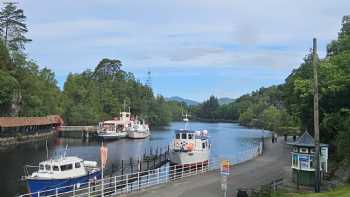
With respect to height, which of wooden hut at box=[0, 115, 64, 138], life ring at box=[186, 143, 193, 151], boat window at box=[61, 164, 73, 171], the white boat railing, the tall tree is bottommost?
the white boat railing

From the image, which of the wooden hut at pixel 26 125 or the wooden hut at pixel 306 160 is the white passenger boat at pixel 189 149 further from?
the wooden hut at pixel 26 125

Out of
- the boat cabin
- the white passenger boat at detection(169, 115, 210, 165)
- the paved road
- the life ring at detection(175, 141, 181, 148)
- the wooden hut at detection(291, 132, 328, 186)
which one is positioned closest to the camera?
the paved road

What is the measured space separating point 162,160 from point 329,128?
22810mm

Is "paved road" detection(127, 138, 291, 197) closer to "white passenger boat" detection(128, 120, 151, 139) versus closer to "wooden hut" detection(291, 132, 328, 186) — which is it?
"wooden hut" detection(291, 132, 328, 186)

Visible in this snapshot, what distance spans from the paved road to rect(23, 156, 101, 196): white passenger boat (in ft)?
26.3

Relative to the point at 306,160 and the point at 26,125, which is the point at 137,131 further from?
the point at 306,160

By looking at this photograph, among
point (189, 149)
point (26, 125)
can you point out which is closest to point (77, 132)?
point (26, 125)

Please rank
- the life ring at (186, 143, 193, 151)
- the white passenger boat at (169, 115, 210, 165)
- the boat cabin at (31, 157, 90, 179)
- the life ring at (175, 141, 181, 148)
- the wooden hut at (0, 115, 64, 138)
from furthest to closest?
the wooden hut at (0, 115, 64, 138), the life ring at (175, 141, 181, 148), the life ring at (186, 143, 193, 151), the white passenger boat at (169, 115, 210, 165), the boat cabin at (31, 157, 90, 179)

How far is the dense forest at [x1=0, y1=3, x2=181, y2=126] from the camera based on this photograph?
365 feet

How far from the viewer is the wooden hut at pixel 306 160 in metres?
32.3

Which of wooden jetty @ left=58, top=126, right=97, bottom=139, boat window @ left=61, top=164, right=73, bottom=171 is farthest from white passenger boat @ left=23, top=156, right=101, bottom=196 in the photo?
wooden jetty @ left=58, top=126, right=97, bottom=139

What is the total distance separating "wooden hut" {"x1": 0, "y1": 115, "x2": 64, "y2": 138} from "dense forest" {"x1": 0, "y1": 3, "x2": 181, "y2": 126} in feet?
12.1

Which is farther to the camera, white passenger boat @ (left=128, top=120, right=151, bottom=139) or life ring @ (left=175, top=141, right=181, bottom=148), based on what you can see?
white passenger boat @ (left=128, top=120, right=151, bottom=139)

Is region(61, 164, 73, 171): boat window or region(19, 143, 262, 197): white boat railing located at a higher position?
region(61, 164, 73, 171): boat window
